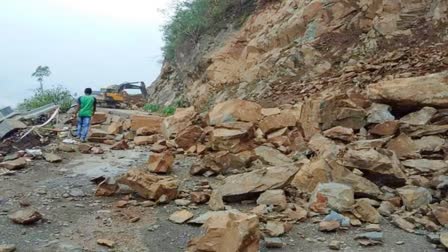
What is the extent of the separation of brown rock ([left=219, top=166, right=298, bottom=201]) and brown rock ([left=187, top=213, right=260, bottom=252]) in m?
1.43

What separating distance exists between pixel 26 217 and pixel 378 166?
3.94 m

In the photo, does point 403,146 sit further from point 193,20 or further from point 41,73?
point 41,73

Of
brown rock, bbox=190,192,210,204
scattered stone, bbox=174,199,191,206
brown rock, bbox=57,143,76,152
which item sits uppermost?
→ brown rock, bbox=57,143,76,152

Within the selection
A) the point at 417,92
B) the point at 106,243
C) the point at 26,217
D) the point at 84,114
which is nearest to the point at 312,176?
the point at 106,243

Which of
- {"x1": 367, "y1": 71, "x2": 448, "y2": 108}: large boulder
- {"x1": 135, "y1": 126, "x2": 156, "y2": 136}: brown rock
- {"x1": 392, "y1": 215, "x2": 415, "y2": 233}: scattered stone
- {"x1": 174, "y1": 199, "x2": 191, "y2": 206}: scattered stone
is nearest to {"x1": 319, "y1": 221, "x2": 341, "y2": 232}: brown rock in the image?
{"x1": 392, "y1": 215, "x2": 415, "y2": 233}: scattered stone

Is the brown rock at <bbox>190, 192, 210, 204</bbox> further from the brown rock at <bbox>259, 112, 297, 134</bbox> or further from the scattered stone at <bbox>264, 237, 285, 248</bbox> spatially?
the brown rock at <bbox>259, 112, 297, 134</bbox>

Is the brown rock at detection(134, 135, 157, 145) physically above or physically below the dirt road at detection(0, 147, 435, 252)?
above

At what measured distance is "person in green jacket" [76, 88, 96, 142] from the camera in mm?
10234

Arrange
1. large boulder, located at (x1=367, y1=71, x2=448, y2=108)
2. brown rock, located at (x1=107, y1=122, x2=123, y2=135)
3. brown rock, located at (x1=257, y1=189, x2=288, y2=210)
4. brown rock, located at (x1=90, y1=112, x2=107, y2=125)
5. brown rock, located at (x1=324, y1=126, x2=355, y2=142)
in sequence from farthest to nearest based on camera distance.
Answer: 1. brown rock, located at (x1=90, y1=112, x2=107, y2=125)
2. brown rock, located at (x1=107, y1=122, x2=123, y2=135)
3. large boulder, located at (x1=367, y1=71, x2=448, y2=108)
4. brown rock, located at (x1=324, y1=126, x2=355, y2=142)
5. brown rock, located at (x1=257, y1=189, x2=288, y2=210)

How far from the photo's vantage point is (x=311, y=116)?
797cm

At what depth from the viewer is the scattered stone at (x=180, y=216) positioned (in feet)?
16.9

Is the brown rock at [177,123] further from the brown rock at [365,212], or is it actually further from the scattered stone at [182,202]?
the brown rock at [365,212]

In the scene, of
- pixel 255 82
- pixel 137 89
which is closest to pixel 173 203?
pixel 255 82

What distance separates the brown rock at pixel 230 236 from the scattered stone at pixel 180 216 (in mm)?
921
